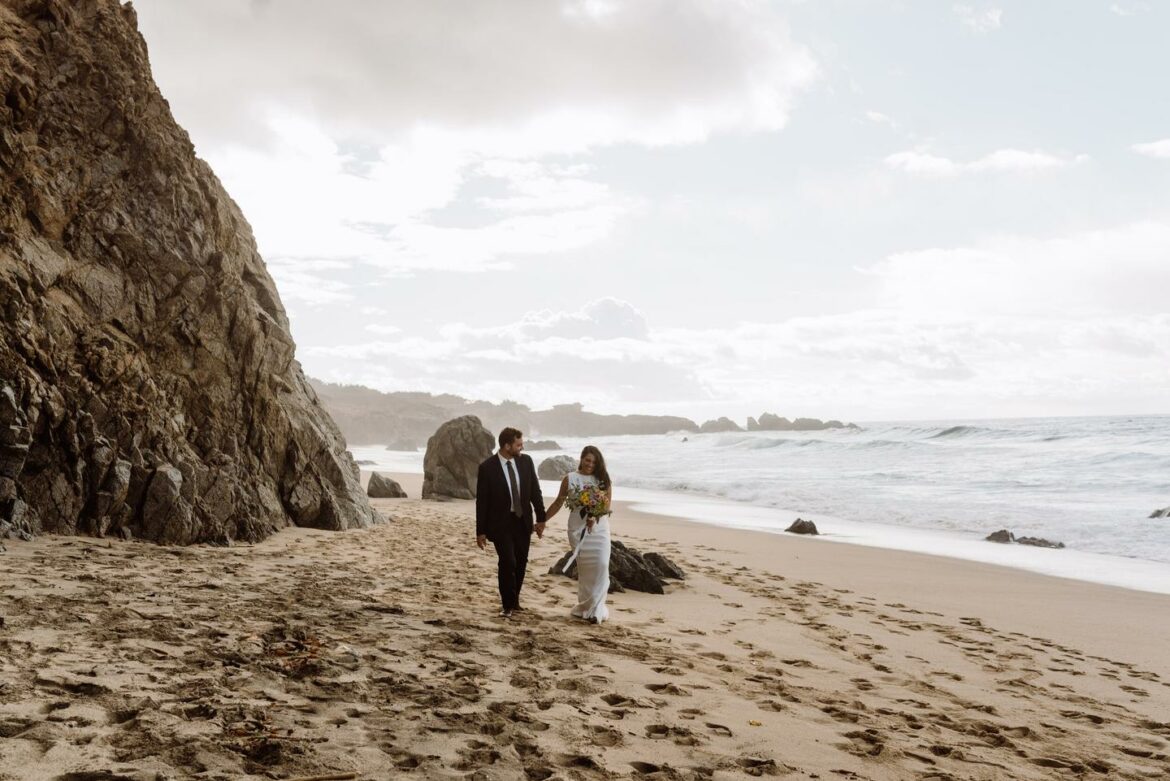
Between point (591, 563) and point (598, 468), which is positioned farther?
point (598, 468)

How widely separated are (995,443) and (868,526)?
94.3 feet

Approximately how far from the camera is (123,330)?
11.0 metres

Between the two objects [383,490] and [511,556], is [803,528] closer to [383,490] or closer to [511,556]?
[511,556]

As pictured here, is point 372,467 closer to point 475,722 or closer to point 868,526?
point 868,526

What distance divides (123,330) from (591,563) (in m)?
7.70

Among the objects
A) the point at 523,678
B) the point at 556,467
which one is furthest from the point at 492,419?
the point at 523,678

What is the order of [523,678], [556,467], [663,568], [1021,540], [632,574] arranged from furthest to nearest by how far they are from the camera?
[556,467] → [1021,540] → [663,568] → [632,574] → [523,678]

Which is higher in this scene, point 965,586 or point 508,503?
point 508,503

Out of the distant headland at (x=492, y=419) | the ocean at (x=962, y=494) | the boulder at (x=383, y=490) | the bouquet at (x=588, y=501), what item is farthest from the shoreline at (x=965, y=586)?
the distant headland at (x=492, y=419)

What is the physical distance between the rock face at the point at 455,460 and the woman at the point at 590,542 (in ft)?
48.2

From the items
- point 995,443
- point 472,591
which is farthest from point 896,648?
point 995,443

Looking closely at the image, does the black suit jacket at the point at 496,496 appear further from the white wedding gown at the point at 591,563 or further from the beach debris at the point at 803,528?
the beach debris at the point at 803,528

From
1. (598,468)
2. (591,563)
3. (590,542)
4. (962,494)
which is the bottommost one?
(591,563)

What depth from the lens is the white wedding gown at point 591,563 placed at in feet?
25.9
